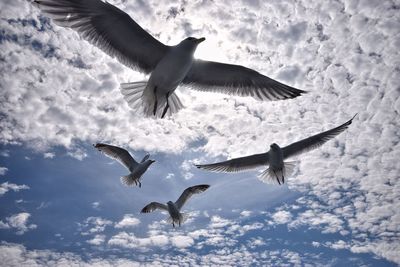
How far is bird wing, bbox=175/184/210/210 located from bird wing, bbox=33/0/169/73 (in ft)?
11.9

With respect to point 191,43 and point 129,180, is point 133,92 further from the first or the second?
point 129,180

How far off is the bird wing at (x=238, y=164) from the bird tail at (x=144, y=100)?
86.3 inches

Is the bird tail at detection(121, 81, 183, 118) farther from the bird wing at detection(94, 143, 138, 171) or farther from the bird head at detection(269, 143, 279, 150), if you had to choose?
the bird head at detection(269, 143, 279, 150)

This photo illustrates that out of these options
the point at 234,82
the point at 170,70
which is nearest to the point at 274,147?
the point at 234,82

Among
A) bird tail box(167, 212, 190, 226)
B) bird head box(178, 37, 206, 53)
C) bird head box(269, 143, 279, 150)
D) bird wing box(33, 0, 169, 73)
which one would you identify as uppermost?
bird wing box(33, 0, 169, 73)

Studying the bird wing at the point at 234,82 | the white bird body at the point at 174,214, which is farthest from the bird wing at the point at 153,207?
the bird wing at the point at 234,82

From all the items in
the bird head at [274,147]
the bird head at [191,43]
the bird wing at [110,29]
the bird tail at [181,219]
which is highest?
the bird wing at [110,29]

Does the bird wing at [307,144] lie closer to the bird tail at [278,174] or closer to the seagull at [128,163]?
the bird tail at [278,174]

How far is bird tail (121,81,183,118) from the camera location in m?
5.58

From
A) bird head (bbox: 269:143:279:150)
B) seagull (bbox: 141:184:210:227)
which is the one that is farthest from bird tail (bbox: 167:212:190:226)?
bird head (bbox: 269:143:279:150)

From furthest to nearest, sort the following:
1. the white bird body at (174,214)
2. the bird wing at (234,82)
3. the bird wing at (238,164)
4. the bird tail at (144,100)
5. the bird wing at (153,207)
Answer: the bird wing at (153,207), the white bird body at (174,214), the bird wing at (238,164), the bird wing at (234,82), the bird tail at (144,100)

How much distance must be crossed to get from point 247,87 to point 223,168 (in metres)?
2.53

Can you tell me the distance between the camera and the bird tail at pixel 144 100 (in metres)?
5.58

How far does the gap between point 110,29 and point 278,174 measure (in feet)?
13.6
